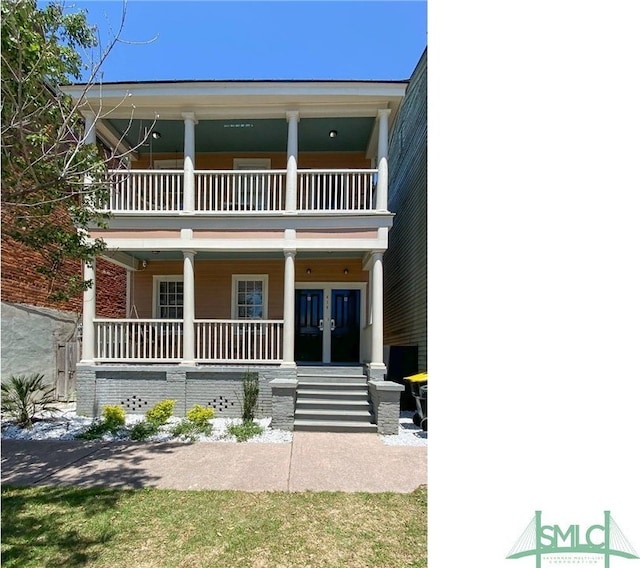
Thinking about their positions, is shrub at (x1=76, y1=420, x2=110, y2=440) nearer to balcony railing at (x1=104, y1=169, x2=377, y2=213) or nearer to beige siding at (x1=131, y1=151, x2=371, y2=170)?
balcony railing at (x1=104, y1=169, x2=377, y2=213)

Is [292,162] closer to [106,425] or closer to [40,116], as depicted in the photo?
[40,116]

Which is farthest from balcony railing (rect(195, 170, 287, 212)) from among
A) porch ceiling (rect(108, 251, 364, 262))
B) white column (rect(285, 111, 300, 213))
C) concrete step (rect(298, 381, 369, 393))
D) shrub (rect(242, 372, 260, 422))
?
concrete step (rect(298, 381, 369, 393))

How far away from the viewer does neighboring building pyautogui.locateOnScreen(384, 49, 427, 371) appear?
8.59 metres

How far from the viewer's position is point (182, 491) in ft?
13.2

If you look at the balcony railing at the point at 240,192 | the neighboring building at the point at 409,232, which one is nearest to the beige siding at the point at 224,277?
the neighboring building at the point at 409,232

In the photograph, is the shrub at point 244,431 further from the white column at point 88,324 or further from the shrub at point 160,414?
the white column at point 88,324

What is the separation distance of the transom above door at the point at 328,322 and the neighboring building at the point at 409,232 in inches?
52.8

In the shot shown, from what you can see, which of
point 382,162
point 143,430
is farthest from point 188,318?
point 382,162

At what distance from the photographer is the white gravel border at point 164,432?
605cm

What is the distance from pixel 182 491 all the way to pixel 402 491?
2.45 meters

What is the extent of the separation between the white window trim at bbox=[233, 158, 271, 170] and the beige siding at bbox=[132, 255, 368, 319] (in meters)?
2.66

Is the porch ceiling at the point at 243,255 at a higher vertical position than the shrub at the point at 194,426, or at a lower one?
higher
